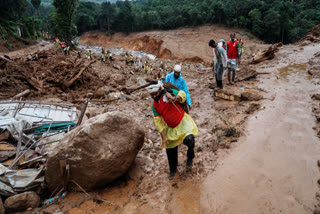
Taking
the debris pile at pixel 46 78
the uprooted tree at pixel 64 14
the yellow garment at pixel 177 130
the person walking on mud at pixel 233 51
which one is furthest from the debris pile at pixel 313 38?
the uprooted tree at pixel 64 14

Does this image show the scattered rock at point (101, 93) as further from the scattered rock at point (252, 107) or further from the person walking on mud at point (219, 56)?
the scattered rock at point (252, 107)

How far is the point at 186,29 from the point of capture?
3575cm

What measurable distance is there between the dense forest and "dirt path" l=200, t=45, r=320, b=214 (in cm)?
2505

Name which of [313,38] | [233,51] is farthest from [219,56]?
[313,38]

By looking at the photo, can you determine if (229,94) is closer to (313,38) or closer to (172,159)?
(172,159)

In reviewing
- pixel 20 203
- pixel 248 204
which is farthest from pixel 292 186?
pixel 20 203

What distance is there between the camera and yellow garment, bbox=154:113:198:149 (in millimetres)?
2725

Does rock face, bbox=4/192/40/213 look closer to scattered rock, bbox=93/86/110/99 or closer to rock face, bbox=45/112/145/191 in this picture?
rock face, bbox=45/112/145/191

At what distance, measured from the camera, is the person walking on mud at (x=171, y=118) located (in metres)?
2.62

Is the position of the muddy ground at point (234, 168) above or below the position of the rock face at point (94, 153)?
below

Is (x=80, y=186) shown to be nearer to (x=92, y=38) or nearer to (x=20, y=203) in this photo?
(x=20, y=203)

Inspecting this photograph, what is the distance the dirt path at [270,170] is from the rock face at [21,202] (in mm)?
2539

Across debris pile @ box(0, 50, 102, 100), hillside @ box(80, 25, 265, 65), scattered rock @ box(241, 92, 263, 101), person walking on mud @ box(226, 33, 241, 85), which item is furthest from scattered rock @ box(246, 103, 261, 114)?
hillside @ box(80, 25, 265, 65)

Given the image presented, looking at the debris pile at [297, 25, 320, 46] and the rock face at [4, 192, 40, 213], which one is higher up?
the debris pile at [297, 25, 320, 46]
